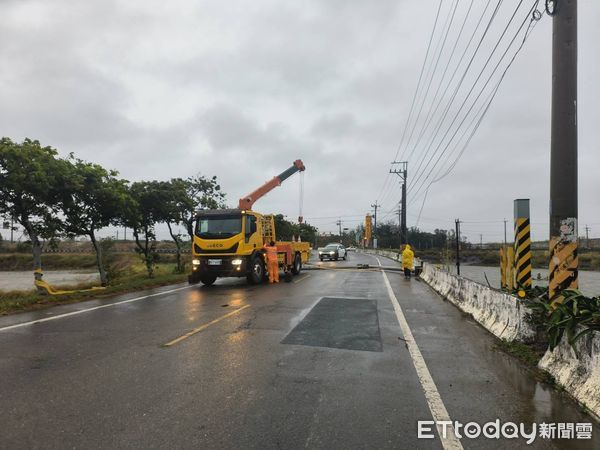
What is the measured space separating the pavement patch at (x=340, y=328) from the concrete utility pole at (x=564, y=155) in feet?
10.3

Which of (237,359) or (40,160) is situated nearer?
(237,359)

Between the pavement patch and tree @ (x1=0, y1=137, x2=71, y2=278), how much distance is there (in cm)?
896

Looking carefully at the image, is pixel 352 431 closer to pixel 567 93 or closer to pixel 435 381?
pixel 435 381

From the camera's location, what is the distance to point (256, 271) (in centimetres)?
1680

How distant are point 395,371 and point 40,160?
1223 cm

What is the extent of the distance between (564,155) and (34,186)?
13.1m

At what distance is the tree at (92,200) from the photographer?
47.0 ft

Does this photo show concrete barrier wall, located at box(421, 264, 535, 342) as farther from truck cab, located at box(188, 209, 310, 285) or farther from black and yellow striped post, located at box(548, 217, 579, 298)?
truck cab, located at box(188, 209, 310, 285)

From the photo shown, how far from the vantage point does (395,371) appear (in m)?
5.49

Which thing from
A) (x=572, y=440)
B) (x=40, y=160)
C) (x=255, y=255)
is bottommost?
(x=572, y=440)

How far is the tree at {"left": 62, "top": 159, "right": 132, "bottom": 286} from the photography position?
14.3m

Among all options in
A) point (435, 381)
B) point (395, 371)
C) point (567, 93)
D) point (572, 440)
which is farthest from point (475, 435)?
point (567, 93)

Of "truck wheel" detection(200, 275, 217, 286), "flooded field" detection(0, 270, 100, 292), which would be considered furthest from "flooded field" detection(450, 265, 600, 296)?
"flooded field" detection(0, 270, 100, 292)

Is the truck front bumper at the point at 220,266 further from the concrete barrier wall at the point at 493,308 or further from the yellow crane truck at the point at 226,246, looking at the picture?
the concrete barrier wall at the point at 493,308
